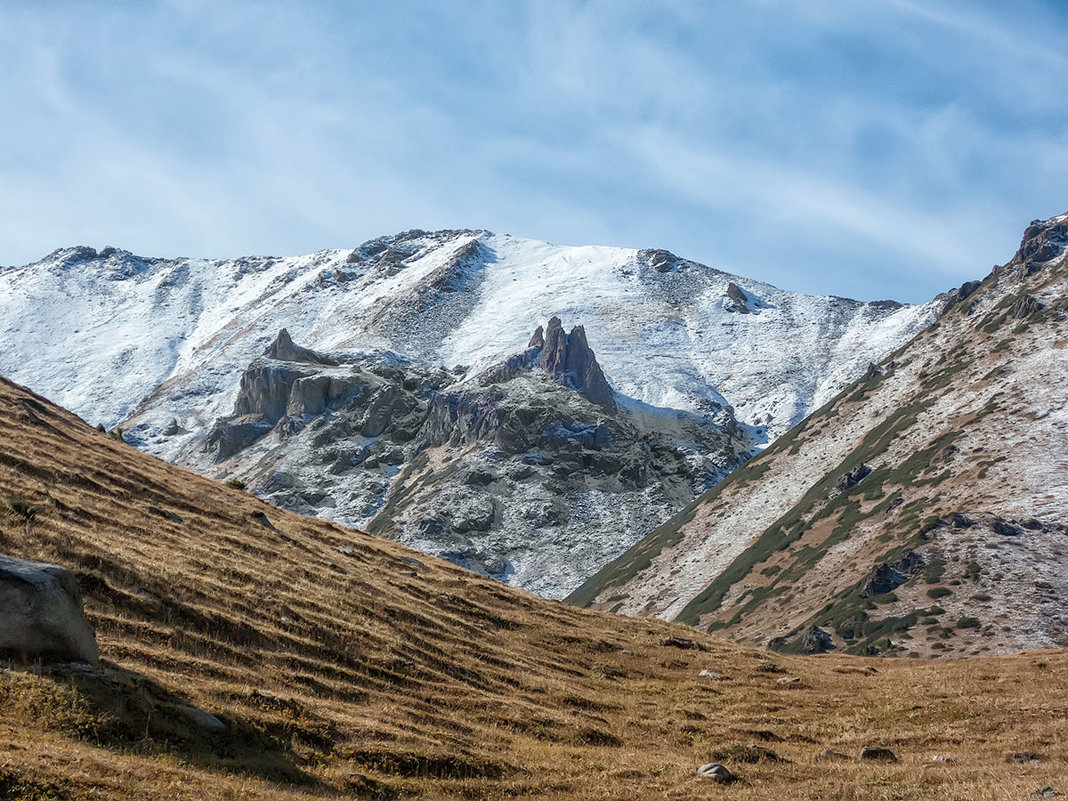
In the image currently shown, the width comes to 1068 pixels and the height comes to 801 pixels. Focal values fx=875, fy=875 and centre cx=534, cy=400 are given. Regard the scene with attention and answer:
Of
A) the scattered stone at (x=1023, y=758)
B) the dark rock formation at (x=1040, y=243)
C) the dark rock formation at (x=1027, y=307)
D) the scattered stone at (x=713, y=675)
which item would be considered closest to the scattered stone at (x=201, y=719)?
the scattered stone at (x=1023, y=758)

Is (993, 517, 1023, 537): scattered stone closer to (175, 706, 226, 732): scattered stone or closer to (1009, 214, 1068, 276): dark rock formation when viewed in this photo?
(175, 706, 226, 732): scattered stone

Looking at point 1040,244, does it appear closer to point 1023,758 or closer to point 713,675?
point 713,675

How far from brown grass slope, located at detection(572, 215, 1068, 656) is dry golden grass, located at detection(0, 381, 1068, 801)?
20670mm

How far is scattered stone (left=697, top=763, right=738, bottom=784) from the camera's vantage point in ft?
87.3

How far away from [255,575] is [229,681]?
12387 mm

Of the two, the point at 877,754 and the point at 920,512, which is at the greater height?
the point at 920,512

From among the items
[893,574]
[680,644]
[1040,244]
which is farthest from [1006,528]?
[1040,244]

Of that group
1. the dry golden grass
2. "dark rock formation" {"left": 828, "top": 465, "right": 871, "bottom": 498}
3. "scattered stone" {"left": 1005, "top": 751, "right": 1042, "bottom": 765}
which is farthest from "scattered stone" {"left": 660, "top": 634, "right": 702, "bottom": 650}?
"dark rock formation" {"left": 828, "top": 465, "right": 871, "bottom": 498}

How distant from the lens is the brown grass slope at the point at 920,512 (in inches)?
2795

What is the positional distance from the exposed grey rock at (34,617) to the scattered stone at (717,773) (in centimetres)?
1818

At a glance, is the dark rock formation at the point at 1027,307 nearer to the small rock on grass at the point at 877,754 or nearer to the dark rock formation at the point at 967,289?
the dark rock formation at the point at 967,289

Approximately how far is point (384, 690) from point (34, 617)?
1305cm

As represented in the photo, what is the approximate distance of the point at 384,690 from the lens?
103ft

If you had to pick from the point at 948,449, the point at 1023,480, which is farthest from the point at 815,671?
the point at 948,449
